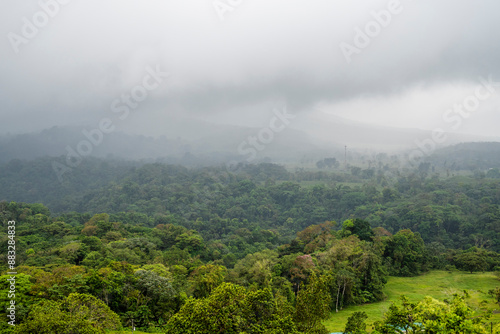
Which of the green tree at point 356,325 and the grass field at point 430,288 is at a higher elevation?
the green tree at point 356,325

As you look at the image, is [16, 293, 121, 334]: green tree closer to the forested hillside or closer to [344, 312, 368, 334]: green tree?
the forested hillside

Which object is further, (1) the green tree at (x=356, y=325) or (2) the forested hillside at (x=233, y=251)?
(1) the green tree at (x=356, y=325)

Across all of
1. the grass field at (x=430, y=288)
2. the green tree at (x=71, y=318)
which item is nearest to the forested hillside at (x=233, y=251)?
the green tree at (x=71, y=318)

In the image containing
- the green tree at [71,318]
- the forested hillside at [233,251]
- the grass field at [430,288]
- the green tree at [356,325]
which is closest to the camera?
the green tree at [71,318]

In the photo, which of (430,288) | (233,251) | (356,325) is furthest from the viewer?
(233,251)

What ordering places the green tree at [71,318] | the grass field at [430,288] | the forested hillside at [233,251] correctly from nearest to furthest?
the green tree at [71,318] < the forested hillside at [233,251] < the grass field at [430,288]

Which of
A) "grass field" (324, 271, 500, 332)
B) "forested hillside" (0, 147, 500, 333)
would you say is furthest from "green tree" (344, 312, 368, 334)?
"grass field" (324, 271, 500, 332)

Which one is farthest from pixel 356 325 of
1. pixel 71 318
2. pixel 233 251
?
pixel 233 251

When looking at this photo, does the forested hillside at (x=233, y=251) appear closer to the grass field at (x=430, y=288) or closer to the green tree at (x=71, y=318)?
the green tree at (x=71, y=318)

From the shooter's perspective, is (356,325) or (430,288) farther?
(430,288)

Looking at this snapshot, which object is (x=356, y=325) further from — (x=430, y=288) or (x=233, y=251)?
(x=233, y=251)
